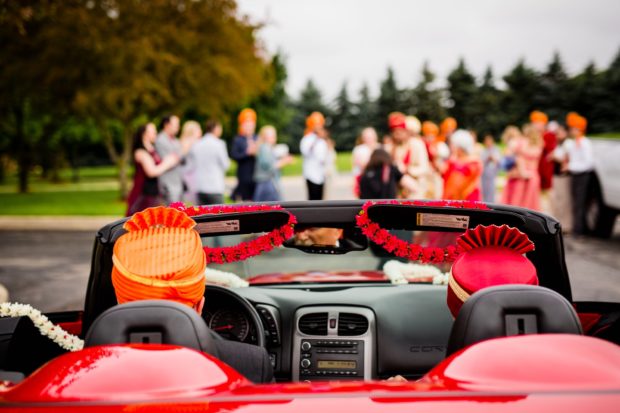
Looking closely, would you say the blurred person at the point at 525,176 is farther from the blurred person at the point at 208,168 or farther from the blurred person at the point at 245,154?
the blurred person at the point at 208,168

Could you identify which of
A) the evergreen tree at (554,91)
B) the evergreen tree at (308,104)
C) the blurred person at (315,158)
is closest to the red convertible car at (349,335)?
the blurred person at (315,158)

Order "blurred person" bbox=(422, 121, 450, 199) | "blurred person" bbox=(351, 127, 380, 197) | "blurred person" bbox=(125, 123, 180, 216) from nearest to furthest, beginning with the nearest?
"blurred person" bbox=(125, 123, 180, 216)
"blurred person" bbox=(351, 127, 380, 197)
"blurred person" bbox=(422, 121, 450, 199)

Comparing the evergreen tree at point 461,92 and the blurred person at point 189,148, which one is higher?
the evergreen tree at point 461,92

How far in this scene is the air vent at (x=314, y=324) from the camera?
4.26 metres

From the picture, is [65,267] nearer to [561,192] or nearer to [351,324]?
[351,324]

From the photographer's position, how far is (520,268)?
2.45 m

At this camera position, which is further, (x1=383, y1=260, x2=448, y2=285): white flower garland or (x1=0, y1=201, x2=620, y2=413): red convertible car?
(x1=383, y1=260, x2=448, y2=285): white flower garland

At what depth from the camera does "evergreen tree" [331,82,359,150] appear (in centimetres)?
11756

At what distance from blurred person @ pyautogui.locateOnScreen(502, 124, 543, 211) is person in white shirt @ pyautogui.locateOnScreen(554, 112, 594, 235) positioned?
2.14 ft

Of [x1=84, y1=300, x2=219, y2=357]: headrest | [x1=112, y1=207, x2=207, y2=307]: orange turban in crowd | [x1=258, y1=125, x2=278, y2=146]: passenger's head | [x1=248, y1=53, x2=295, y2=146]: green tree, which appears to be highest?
[x1=248, y1=53, x2=295, y2=146]: green tree

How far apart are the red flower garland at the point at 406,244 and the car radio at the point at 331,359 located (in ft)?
2.18

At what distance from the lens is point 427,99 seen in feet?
355

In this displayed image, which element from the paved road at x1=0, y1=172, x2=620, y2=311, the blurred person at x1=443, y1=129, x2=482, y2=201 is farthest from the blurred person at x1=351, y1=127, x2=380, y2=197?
the paved road at x1=0, y1=172, x2=620, y2=311

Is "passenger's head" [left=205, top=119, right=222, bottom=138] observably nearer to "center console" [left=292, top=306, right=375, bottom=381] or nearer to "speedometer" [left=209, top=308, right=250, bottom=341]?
"center console" [left=292, top=306, right=375, bottom=381]
